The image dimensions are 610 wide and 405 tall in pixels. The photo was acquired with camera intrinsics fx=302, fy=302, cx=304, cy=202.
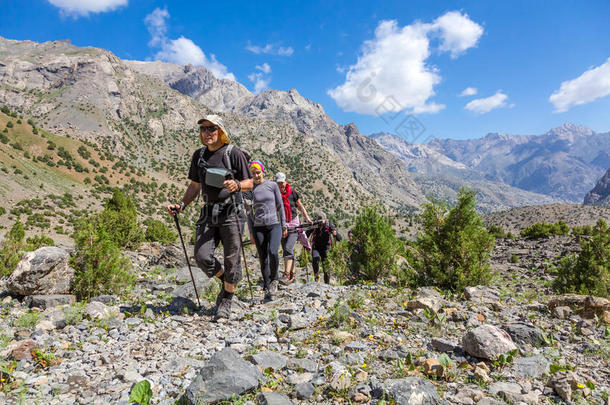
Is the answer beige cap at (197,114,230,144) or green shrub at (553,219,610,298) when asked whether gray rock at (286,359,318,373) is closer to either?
beige cap at (197,114,230,144)

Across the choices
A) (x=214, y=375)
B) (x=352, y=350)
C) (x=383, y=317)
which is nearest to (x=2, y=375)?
(x=214, y=375)

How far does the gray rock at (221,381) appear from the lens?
7.97 ft

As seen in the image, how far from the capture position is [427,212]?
7824 mm

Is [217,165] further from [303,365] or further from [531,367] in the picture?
[531,367]

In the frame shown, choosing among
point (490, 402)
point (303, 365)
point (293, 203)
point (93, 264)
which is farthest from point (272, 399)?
point (293, 203)

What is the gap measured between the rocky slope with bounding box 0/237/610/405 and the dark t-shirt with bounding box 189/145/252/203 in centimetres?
194

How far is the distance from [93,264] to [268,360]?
4587 millimetres

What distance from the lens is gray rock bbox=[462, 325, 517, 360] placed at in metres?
3.23

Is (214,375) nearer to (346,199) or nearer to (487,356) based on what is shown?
(487,356)

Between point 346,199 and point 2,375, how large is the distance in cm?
17460

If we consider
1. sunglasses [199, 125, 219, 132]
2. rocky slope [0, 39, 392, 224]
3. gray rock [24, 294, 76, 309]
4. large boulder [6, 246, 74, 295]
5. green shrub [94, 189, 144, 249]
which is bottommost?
gray rock [24, 294, 76, 309]

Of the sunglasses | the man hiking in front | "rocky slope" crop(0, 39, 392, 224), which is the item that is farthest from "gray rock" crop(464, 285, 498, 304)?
"rocky slope" crop(0, 39, 392, 224)

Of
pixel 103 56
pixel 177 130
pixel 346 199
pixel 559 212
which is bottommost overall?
pixel 559 212

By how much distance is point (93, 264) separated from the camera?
19.1 ft
